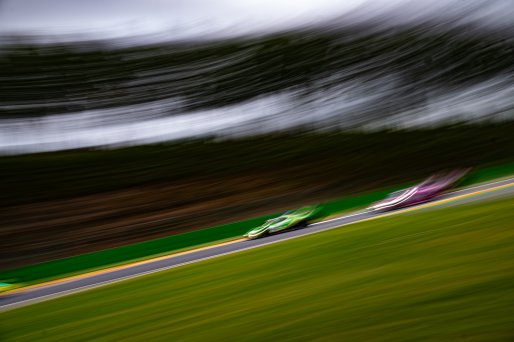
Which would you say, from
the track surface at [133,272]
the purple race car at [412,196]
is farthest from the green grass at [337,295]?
the purple race car at [412,196]

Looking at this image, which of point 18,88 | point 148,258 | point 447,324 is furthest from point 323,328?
point 18,88

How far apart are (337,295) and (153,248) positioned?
6.86 metres

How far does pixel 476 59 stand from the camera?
14414 mm

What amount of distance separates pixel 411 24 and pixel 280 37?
4139 millimetres

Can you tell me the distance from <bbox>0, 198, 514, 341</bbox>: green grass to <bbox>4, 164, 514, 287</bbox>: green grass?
3469 mm

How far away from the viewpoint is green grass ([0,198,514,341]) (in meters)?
2.45

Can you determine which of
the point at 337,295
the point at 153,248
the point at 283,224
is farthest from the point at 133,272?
the point at 337,295

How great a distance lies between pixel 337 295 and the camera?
3111mm

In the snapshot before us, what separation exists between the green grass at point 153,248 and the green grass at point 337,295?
347cm

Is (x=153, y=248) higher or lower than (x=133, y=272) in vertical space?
higher

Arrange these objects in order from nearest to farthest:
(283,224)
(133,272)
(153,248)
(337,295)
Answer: (337,295) < (133,272) < (283,224) < (153,248)

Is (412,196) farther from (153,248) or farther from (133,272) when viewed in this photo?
(153,248)

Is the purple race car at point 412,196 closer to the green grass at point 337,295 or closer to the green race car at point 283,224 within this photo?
the green race car at point 283,224

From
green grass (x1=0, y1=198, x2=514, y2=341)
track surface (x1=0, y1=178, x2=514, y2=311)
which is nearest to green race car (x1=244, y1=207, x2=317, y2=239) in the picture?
track surface (x1=0, y1=178, x2=514, y2=311)
